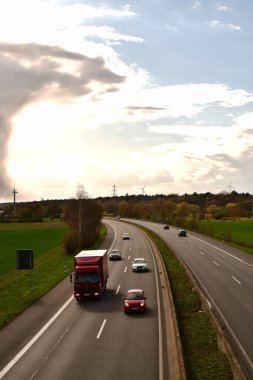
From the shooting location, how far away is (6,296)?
38.2 meters

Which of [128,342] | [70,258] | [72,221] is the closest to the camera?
[128,342]

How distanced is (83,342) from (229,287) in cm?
2025

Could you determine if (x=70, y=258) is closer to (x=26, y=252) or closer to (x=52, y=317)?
(x=26, y=252)

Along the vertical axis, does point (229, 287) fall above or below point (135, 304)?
below

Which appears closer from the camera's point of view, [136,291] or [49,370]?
[49,370]

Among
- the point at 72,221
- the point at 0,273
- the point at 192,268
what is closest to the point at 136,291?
the point at 192,268

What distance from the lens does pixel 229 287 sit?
41531 millimetres

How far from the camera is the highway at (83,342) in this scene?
2034cm

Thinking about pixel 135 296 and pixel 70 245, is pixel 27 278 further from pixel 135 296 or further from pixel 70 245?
pixel 70 245

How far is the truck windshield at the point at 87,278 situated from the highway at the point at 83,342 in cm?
158

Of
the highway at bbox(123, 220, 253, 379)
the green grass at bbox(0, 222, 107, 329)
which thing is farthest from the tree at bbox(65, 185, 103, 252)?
the highway at bbox(123, 220, 253, 379)

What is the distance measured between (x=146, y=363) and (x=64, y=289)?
21.1 m

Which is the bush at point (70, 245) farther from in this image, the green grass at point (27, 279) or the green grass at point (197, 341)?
the green grass at point (197, 341)

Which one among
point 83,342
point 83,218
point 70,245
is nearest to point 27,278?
point 83,342
